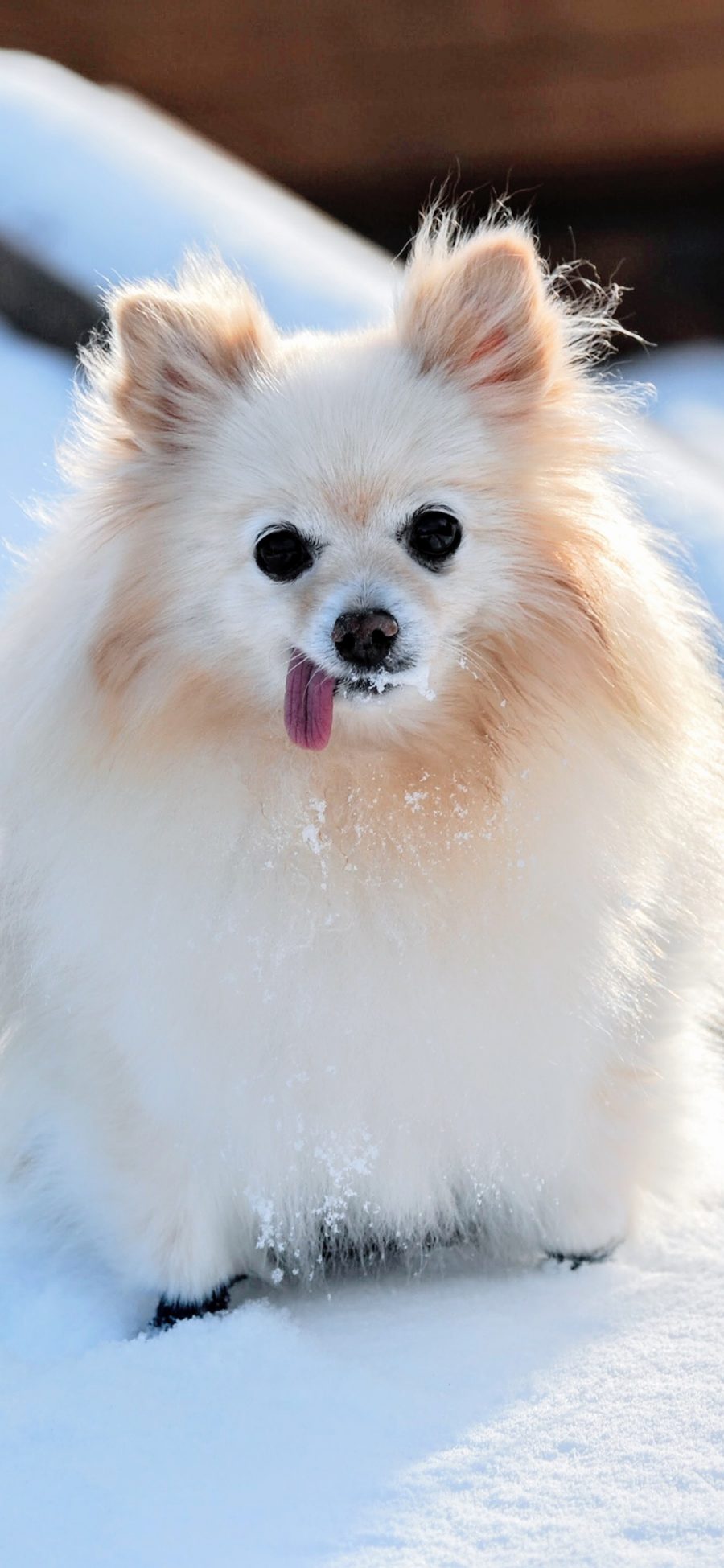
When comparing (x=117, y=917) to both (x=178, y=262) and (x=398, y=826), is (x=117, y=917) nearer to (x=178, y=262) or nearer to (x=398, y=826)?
(x=398, y=826)

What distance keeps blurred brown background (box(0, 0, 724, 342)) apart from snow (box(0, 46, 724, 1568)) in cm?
458

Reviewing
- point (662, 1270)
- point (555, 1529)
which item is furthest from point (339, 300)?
A: point (555, 1529)

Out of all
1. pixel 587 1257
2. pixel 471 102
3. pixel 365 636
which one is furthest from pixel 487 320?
pixel 471 102

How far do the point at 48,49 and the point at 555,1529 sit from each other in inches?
226

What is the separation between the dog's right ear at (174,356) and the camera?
1.83 metres

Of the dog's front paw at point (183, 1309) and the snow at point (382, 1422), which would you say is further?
the dog's front paw at point (183, 1309)

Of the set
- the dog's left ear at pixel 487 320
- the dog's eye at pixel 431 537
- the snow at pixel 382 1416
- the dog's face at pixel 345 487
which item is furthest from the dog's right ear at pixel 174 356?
the snow at pixel 382 1416

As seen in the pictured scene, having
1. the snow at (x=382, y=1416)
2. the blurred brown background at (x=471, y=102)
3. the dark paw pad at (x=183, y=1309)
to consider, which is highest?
the blurred brown background at (x=471, y=102)

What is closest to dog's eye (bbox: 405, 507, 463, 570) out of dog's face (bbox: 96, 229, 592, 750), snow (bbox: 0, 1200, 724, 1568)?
dog's face (bbox: 96, 229, 592, 750)

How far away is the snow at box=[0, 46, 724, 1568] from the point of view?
1.47 metres

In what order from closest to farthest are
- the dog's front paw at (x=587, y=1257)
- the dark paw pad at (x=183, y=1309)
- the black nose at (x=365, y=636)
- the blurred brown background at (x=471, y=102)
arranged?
the black nose at (x=365, y=636)
the dark paw pad at (x=183, y=1309)
the dog's front paw at (x=587, y=1257)
the blurred brown background at (x=471, y=102)

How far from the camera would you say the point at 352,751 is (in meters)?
1.77

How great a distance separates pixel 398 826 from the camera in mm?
1790

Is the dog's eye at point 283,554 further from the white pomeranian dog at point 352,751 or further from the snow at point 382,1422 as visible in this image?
the snow at point 382,1422
